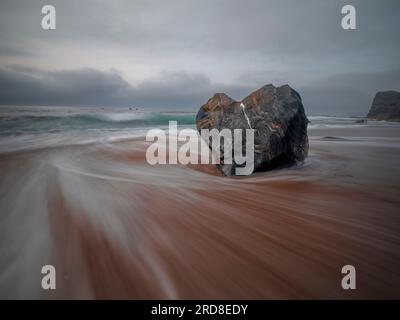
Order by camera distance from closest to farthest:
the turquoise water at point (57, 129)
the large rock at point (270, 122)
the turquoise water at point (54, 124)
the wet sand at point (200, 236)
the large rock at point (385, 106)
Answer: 1. the wet sand at point (200, 236)
2. the large rock at point (270, 122)
3. the turquoise water at point (57, 129)
4. the turquoise water at point (54, 124)
5. the large rock at point (385, 106)

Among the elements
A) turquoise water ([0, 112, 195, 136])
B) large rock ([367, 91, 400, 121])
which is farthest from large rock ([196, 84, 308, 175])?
large rock ([367, 91, 400, 121])

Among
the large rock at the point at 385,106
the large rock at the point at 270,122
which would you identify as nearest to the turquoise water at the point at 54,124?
the large rock at the point at 270,122

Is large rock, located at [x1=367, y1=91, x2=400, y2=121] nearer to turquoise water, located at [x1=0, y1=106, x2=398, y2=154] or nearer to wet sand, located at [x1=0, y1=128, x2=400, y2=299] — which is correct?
turquoise water, located at [x1=0, y1=106, x2=398, y2=154]

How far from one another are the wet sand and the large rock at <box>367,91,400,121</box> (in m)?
46.0

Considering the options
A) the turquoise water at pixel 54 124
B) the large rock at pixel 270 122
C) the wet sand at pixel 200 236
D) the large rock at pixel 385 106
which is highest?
the large rock at pixel 385 106

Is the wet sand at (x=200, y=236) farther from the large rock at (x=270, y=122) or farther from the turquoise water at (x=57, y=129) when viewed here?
the turquoise water at (x=57, y=129)

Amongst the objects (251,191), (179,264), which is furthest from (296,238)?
(251,191)

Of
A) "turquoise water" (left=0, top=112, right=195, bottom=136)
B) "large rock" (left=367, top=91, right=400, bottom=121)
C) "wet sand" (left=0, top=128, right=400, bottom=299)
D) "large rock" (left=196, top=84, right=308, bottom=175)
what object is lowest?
"wet sand" (left=0, top=128, right=400, bottom=299)

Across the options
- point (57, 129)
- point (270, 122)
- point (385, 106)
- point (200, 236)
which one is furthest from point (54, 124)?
point (385, 106)

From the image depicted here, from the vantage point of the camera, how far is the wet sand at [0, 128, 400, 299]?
4.18 ft

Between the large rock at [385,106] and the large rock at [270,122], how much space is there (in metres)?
44.1

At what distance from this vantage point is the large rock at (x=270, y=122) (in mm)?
3936
